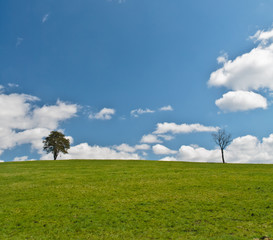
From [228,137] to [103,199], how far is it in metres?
61.9

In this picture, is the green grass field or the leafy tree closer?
the green grass field

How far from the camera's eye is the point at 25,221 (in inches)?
526

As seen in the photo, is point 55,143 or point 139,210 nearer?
point 139,210

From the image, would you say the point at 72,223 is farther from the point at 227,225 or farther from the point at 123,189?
the point at 227,225

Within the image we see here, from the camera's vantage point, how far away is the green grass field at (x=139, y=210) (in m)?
11.4

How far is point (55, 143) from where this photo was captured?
72.8m

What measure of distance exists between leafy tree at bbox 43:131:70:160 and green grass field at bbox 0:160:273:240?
52432 mm

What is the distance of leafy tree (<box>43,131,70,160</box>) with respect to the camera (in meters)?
72.8

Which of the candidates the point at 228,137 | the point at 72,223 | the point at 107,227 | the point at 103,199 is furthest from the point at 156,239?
the point at 228,137

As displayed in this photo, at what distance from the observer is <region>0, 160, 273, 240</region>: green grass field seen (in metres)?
11.4

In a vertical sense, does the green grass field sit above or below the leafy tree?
below

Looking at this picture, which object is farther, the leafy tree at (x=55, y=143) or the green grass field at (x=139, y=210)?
the leafy tree at (x=55, y=143)

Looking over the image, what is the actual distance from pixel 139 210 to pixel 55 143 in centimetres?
6475

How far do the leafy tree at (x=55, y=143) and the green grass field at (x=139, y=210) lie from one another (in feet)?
172
